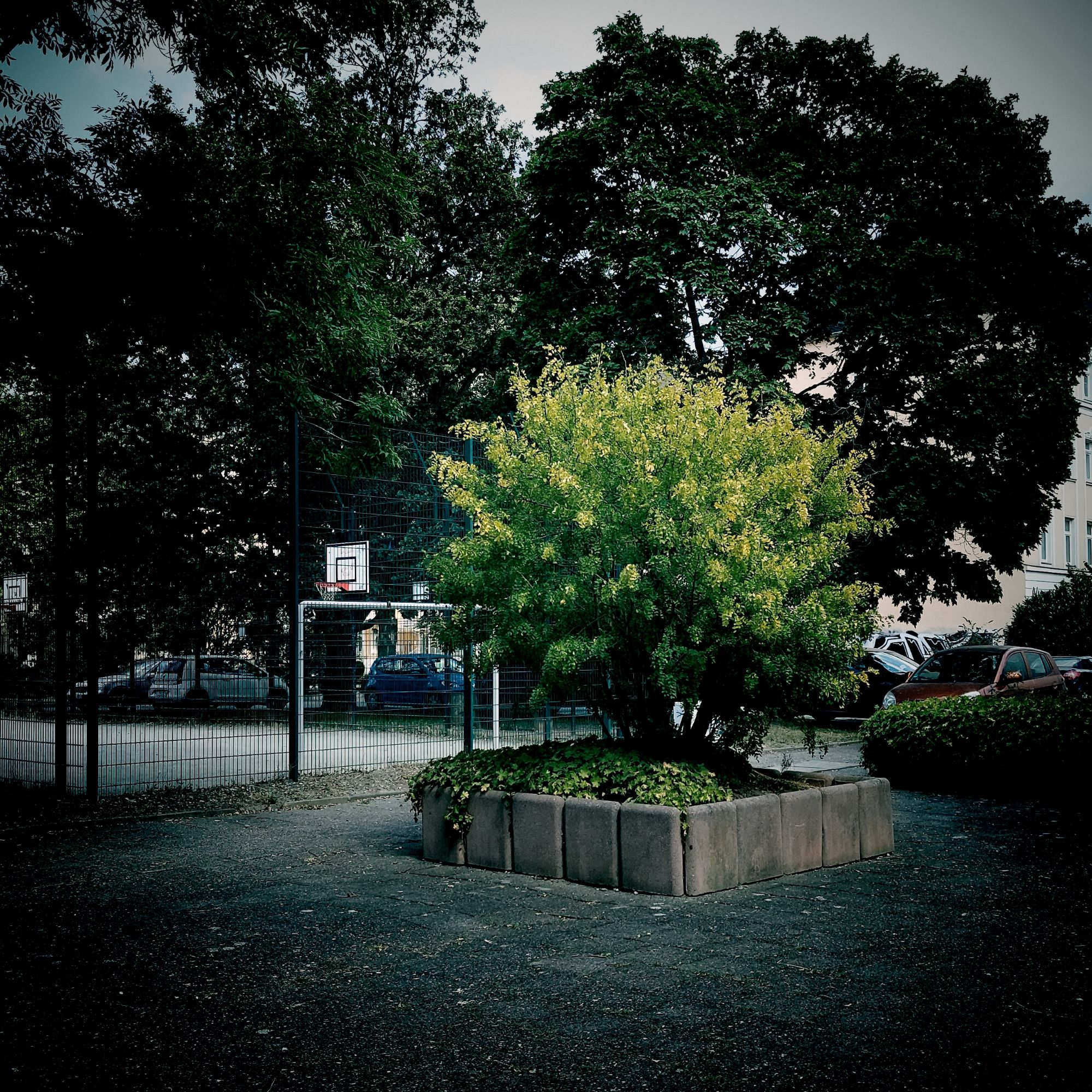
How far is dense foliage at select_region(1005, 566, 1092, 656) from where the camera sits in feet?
115

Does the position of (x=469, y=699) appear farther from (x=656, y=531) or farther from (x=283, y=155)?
(x=283, y=155)

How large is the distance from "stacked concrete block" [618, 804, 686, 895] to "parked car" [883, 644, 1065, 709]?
41.3 ft

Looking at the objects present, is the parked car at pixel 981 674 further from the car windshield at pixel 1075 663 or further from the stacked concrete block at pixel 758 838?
the stacked concrete block at pixel 758 838

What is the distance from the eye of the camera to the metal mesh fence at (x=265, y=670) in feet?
36.6

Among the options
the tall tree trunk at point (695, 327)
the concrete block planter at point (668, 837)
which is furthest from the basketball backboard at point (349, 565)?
the tall tree trunk at point (695, 327)

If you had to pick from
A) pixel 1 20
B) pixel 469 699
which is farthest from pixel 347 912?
pixel 1 20

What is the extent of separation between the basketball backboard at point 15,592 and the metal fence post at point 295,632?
8.72 feet

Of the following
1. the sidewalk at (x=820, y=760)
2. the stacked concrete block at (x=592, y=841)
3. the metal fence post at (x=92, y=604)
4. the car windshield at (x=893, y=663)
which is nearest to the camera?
the stacked concrete block at (x=592, y=841)

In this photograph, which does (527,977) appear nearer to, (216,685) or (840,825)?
(840,825)

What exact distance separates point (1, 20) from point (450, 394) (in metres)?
15.8

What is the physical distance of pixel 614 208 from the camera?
22609 millimetres

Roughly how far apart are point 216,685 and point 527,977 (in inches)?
286

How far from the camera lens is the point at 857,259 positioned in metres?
21.1

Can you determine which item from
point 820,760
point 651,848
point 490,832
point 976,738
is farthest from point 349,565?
point 820,760
